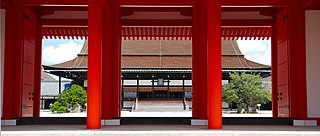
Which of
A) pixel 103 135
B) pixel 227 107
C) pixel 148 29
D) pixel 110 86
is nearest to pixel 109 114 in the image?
pixel 110 86

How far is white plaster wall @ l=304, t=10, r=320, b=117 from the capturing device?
876 centimetres

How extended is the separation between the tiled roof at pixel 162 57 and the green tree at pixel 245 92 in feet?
2.55

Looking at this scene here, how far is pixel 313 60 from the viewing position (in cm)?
882

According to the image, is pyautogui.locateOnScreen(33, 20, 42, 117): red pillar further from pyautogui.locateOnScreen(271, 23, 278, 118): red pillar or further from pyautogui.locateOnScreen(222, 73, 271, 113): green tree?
pyautogui.locateOnScreen(222, 73, 271, 113): green tree

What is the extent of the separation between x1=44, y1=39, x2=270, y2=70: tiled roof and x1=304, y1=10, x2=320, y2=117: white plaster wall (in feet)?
45.5

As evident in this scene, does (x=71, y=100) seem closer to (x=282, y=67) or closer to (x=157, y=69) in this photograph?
(x=157, y=69)

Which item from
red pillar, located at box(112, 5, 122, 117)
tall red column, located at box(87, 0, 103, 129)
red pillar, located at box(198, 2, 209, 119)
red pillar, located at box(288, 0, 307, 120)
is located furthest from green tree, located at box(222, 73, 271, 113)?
tall red column, located at box(87, 0, 103, 129)

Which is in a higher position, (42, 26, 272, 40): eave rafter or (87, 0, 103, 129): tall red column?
(42, 26, 272, 40): eave rafter

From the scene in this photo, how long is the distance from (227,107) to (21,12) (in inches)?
662

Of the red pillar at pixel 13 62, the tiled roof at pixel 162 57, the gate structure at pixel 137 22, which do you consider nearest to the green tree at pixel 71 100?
the tiled roof at pixel 162 57

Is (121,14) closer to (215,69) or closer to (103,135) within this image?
(215,69)


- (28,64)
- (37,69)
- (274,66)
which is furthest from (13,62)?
(274,66)

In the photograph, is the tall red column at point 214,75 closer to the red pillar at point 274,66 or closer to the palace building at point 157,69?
the red pillar at point 274,66

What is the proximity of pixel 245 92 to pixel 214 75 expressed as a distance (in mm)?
16158
